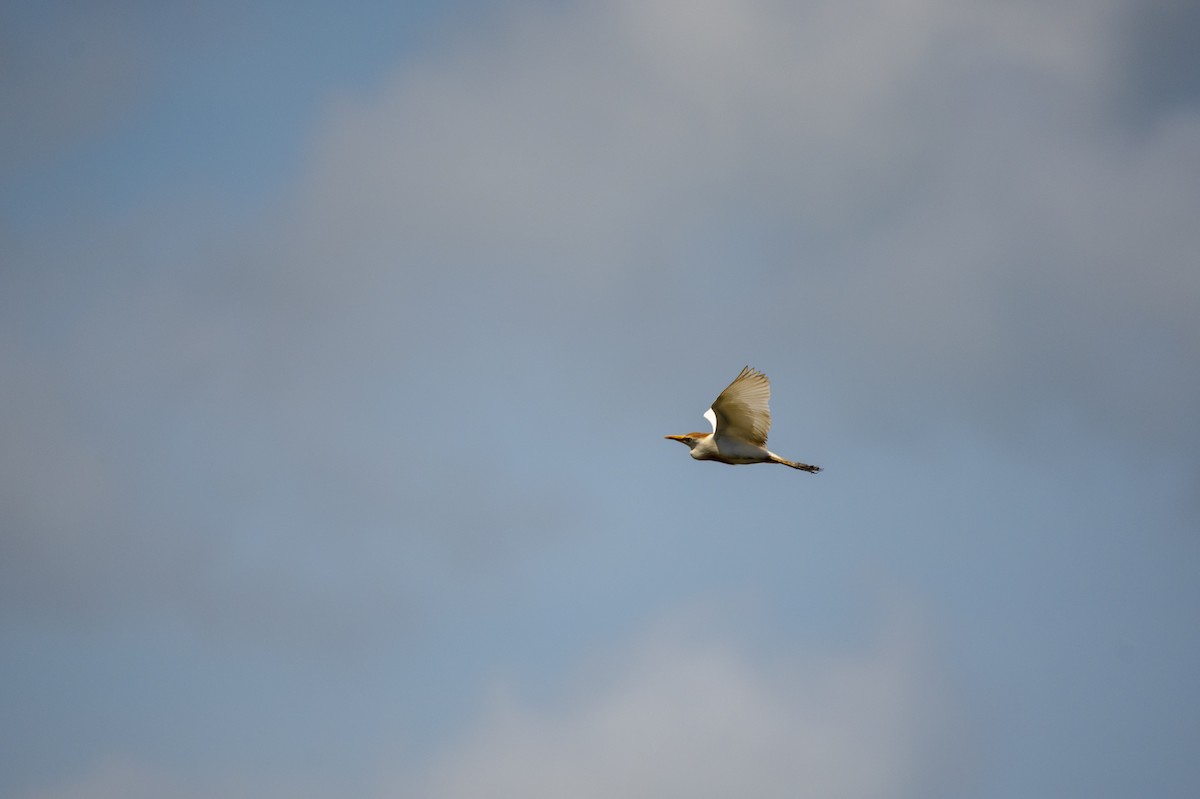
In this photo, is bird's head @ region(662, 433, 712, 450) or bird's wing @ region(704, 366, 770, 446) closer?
bird's wing @ region(704, 366, 770, 446)

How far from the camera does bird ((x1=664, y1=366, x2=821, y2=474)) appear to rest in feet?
142

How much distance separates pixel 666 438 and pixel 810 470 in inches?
194

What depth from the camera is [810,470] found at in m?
45.7

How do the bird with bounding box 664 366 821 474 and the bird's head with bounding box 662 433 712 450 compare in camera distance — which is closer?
the bird with bounding box 664 366 821 474

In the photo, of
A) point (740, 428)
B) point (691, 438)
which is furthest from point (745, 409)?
point (691, 438)

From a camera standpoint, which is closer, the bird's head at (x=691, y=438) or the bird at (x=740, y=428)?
the bird at (x=740, y=428)

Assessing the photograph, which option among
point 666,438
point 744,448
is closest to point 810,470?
point 744,448

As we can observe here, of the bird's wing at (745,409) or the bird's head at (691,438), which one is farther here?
the bird's head at (691,438)

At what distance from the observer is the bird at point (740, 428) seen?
43.3 meters

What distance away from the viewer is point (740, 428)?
45.0 metres

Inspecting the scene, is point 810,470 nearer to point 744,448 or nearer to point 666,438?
point 744,448

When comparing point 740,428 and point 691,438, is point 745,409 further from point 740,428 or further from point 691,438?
point 691,438

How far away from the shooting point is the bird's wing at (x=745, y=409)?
141ft

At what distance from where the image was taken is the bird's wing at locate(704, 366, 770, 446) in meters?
43.1
